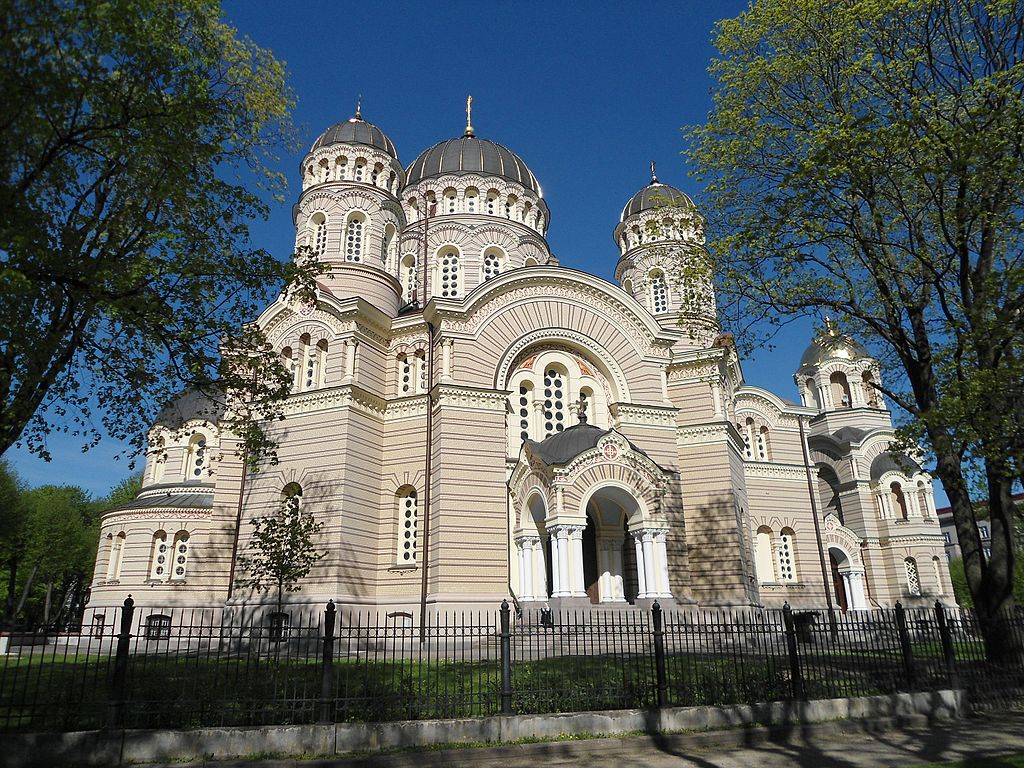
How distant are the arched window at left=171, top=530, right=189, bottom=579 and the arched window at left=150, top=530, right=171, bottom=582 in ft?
0.70

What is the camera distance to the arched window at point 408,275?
30.0 metres

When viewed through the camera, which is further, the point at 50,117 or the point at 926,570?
the point at 926,570

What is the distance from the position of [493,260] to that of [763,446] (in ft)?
48.5

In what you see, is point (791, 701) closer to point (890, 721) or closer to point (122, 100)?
point (890, 721)

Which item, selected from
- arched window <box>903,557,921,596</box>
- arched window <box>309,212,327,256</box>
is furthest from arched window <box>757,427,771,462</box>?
arched window <box>309,212,327,256</box>

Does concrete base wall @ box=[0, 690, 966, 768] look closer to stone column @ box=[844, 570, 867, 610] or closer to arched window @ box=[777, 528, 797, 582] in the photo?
arched window @ box=[777, 528, 797, 582]

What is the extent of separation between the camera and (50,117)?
9461mm

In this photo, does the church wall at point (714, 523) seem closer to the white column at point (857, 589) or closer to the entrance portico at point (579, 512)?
the entrance portico at point (579, 512)

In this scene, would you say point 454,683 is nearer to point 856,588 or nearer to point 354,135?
point 354,135

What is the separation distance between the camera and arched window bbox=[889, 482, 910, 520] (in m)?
33.9

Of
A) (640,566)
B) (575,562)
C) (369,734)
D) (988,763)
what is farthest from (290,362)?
(988,763)

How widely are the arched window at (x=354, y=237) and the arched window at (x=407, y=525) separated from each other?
1052cm

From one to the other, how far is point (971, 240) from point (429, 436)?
14.9 meters

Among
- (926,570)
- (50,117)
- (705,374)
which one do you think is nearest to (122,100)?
(50,117)
